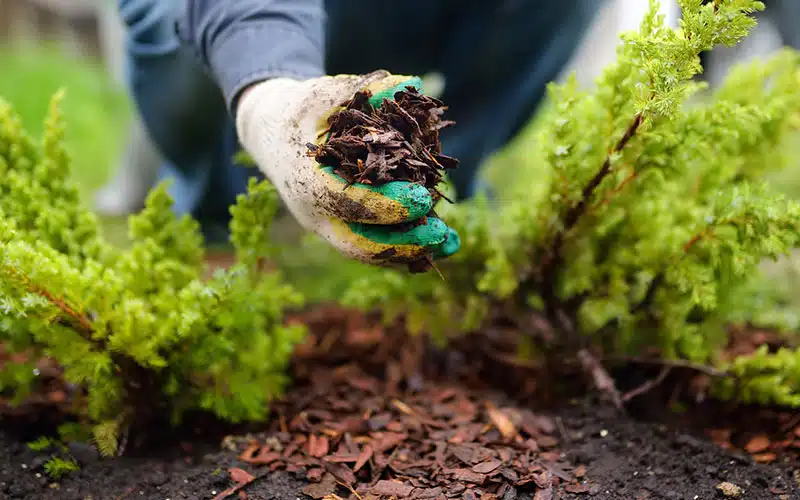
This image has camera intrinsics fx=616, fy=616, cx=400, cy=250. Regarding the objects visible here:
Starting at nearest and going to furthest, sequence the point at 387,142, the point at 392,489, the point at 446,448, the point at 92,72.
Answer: the point at 387,142 → the point at 392,489 → the point at 446,448 → the point at 92,72

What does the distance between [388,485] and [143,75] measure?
6.75 feet

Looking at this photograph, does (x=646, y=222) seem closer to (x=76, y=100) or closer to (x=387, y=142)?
(x=387, y=142)

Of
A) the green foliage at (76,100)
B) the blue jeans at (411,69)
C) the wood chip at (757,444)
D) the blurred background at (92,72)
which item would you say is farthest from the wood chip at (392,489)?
the green foliage at (76,100)

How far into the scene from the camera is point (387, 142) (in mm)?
1188

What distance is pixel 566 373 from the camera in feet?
6.29

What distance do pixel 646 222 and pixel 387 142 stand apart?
893 mm

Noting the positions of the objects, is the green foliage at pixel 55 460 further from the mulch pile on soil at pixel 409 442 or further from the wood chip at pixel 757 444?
the wood chip at pixel 757 444

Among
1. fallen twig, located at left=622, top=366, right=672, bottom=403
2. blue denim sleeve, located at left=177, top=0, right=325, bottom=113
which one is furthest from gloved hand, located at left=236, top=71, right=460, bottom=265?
fallen twig, located at left=622, top=366, right=672, bottom=403

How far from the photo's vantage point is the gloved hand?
1.19m

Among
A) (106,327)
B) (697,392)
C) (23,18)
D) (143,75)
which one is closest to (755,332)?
(697,392)

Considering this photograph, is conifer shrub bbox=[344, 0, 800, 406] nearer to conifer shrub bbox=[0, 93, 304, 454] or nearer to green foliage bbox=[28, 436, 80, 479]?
conifer shrub bbox=[0, 93, 304, 454]

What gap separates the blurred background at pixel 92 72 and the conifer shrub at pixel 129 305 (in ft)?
4.10

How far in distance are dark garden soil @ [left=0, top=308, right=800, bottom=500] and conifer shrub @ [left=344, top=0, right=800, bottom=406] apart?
163mm

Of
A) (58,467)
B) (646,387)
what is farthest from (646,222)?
(58,467)
